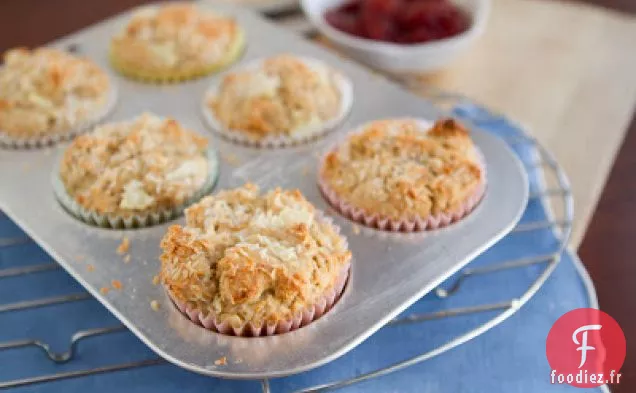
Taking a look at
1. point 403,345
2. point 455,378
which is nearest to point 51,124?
point 403,345

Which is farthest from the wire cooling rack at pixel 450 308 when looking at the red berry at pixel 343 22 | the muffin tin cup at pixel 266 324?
the red berry at pixel 343 22

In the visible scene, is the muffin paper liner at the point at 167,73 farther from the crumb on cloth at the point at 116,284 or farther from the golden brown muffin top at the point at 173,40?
the crumb on cloth at the point at 116,284

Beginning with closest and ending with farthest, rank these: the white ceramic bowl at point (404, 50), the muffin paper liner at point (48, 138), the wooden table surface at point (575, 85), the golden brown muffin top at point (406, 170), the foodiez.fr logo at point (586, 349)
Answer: the foodiez.fr logo at point (586, 349) < the golden brown muffin top at point (406, 170) < the wooden table surface at point (575, 85) < the muffin paper liner at point (48, 138) < the white ceramic bowl at point (404, 50)

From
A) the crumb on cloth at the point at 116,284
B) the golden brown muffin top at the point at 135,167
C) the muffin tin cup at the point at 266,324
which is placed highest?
the golden brown muffin top at the point at 135,167

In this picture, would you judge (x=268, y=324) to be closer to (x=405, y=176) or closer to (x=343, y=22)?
(x=405, y=176)

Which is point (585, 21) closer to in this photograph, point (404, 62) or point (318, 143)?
point (404, 62)
